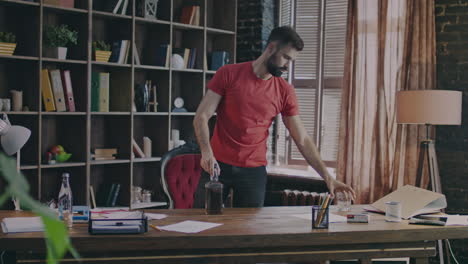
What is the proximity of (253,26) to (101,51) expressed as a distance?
1.74 metres

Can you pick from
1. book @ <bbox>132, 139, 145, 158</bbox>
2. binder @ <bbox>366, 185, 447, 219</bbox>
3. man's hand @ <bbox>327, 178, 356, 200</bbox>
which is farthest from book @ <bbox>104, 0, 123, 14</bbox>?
binder @ <bbox>366, 185, 447, 219</bbox>

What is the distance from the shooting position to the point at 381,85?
196 inches

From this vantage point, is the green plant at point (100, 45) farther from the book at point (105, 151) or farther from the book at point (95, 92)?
the book at point (105, 151)

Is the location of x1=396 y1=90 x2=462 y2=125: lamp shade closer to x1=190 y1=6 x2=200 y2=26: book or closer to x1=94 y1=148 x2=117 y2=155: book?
x1=190 y1=6 x2=200 y2=26: book

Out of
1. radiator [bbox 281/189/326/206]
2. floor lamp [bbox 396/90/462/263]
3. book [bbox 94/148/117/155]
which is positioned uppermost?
floor lamp [bbox 396/90/462/263]

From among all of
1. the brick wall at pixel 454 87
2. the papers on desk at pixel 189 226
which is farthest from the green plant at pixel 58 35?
the brick wall at pixel 454 87

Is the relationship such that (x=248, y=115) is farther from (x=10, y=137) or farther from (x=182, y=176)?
(x=10, y=137)

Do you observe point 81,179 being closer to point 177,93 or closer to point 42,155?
point 42,155

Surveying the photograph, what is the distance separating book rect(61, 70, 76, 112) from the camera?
4.65 m

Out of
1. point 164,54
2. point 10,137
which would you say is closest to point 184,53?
point 164,54

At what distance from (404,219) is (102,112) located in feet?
9.62

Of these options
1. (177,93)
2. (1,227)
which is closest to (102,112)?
(177,93)

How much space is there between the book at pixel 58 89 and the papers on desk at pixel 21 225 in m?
2.31

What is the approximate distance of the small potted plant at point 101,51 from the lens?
15.9ft
